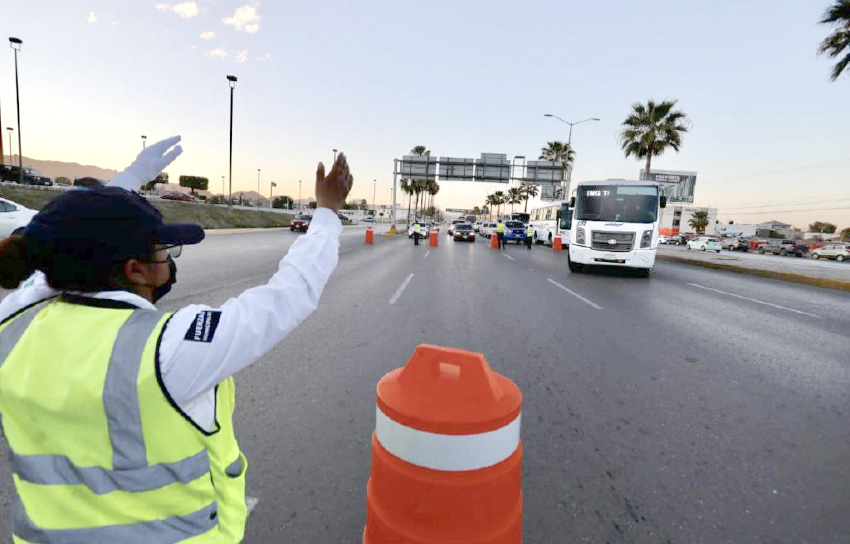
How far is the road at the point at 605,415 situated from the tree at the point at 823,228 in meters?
125

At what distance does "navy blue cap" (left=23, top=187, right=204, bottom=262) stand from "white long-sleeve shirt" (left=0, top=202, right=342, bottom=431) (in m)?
0.11

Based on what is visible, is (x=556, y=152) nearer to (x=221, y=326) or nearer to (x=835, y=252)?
(x=835, y=252)

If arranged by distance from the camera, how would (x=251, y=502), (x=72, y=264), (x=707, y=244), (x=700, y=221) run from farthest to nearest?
(x=700, y=221) → (x=707, y=244) → (x=251, y=502) → (x=72, y=264)

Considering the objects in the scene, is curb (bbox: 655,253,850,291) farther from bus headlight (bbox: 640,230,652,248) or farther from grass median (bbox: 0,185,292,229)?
grass median (bbox: 0,185,292,229)

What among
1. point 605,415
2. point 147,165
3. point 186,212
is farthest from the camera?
point 186,212

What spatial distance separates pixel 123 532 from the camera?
1.03m

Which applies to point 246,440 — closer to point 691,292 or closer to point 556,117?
point 691,292

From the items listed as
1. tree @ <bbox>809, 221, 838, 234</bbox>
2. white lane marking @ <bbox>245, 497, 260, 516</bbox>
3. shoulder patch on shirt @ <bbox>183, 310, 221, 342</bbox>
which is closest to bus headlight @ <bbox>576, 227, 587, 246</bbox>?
white lane marking @ <bbox>245, 497, 260, 516</bbox>

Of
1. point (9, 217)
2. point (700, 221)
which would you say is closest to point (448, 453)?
point (9, 217)

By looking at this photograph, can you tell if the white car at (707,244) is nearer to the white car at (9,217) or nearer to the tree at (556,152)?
the tree at (556,152)

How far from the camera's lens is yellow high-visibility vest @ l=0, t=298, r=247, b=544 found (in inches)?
36.2

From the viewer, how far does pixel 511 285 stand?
10219 mm

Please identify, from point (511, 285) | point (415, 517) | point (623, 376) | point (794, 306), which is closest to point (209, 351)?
point (415, 517)

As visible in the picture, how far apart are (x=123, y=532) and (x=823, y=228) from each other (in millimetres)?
137173
